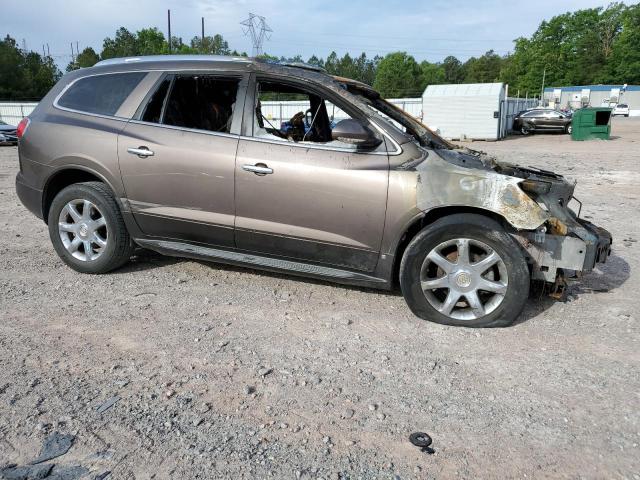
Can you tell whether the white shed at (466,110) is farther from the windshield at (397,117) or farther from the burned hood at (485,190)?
the burned hood at (485,190)

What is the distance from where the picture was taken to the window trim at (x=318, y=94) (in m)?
3.87

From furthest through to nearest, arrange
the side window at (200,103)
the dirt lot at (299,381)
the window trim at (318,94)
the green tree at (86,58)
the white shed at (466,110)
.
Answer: the green tree at (86,58), the white shed at (466,110), the side window at (200,103), the window trim at (318,94), the dirt lot at (299,381)

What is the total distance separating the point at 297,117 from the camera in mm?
4645

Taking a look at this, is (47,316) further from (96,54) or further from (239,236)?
(96,54)

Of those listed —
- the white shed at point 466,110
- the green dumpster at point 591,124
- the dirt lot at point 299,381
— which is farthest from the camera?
the white shed at point 466,110

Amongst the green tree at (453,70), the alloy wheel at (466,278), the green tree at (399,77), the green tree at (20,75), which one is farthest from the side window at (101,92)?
the green tree at (453,70)

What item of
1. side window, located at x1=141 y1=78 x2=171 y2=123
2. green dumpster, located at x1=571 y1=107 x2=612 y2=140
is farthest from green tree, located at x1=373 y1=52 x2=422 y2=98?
side window, located at x1=141 y1=78 x2=171 y2=123

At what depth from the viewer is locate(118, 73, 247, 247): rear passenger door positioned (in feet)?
13.7

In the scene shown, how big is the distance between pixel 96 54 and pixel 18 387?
82798mm

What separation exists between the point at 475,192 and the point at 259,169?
5.22 ft

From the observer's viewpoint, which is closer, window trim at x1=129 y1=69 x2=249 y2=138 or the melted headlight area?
the melted headlight area

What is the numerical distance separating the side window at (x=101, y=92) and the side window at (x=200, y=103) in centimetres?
32

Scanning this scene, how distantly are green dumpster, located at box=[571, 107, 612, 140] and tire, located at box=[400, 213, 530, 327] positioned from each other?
2532 cm

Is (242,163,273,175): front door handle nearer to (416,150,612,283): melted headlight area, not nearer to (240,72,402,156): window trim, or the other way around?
(240,72,402,156): window trim
